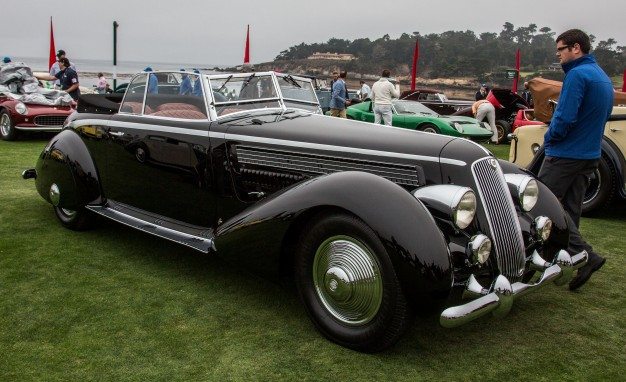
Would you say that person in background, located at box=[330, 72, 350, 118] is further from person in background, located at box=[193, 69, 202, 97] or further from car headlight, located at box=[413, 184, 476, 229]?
car headlight, located at box=[413, 184, 476, 229]

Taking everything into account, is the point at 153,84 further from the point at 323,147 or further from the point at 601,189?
the point at 601,189

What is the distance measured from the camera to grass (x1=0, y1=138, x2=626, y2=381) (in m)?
2.68

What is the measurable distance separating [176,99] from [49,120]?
7601 mm

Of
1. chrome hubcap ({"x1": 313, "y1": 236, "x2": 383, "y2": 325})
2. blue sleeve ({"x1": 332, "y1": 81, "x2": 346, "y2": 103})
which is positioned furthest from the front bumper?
blue sleeve ({"x1": 332, "y1": 81, "x2": 346, "y2": 103})

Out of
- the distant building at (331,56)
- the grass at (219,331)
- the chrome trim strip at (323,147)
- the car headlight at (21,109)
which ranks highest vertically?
the distant building at (331,56)

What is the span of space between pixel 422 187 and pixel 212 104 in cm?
184

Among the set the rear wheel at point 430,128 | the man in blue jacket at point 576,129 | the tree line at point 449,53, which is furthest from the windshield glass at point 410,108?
the tree line at point 449,53

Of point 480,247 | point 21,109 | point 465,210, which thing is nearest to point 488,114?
point 21,109

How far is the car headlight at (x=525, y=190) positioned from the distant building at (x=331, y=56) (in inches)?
3487

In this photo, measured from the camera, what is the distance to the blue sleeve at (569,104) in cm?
371

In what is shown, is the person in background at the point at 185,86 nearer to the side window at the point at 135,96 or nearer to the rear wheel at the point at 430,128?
the side window at the point at 135,96

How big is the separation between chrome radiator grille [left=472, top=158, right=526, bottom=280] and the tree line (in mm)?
61210

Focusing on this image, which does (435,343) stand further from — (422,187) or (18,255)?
(18,255)

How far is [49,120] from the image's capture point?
34.9 ft
